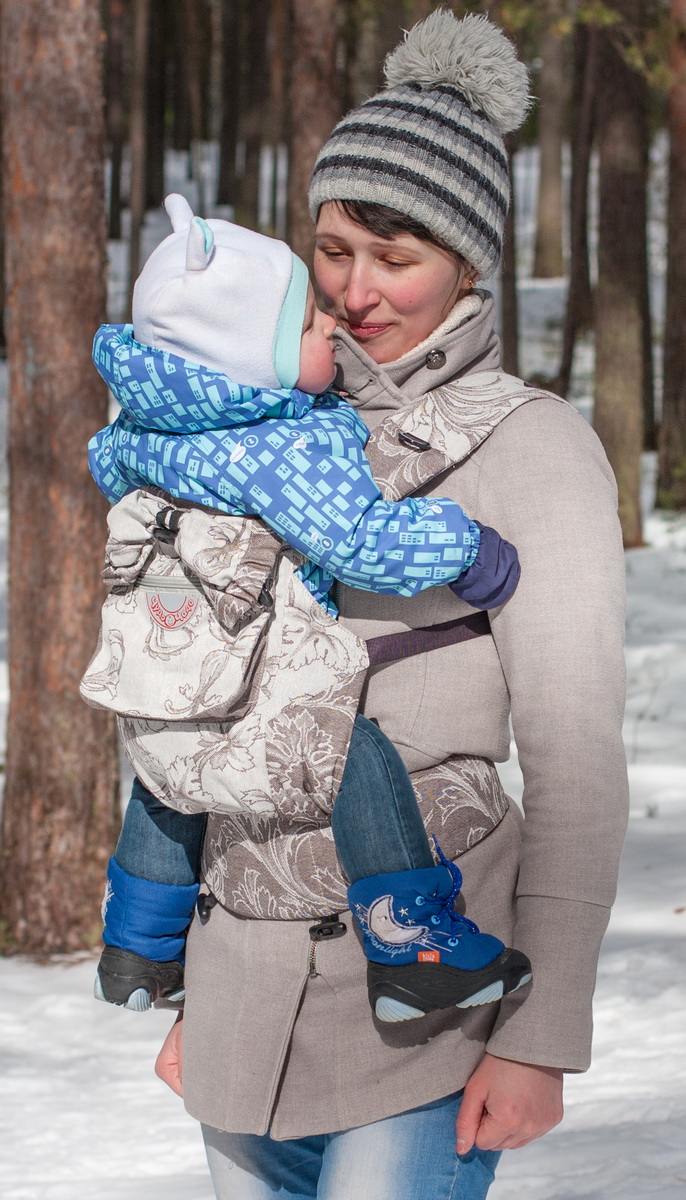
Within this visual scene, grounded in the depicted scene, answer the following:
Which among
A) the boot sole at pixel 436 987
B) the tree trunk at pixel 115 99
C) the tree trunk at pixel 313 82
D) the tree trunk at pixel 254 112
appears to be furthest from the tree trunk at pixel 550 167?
the boot sole at pixel 436 987

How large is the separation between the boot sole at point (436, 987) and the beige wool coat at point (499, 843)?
0.07 metres

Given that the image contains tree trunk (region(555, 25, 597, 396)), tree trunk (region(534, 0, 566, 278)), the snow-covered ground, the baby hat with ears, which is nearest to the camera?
the baby hat with ears

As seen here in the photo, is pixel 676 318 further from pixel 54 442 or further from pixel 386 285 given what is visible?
pixel 386 285

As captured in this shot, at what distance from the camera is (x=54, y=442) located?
5.10m

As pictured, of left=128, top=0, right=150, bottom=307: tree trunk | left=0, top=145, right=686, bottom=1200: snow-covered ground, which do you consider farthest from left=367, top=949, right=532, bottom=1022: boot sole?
left=128, top=0, right=150, bottom=307: tree trunk

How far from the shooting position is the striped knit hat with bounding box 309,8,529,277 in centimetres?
197

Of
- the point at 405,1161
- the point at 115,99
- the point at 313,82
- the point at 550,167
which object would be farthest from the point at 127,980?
the point at 115,99

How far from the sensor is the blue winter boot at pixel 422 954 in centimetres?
170

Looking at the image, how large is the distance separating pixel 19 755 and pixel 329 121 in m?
4.58

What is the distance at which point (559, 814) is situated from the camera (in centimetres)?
174

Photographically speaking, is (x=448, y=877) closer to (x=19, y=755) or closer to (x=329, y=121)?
(x=19, y=755)

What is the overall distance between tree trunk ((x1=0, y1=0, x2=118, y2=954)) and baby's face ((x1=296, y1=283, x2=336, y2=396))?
3294 millimetres

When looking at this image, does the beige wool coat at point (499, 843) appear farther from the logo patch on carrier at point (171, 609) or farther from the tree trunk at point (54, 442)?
the tree trunk at point (54, 442)

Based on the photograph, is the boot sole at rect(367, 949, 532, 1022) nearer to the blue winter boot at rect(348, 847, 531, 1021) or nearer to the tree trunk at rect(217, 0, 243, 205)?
the blue winter boot at rect(348, 847, 531, 1021)
